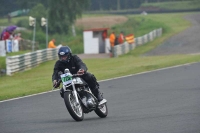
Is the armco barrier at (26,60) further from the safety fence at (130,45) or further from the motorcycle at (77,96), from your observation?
Answer: the motorcycle at (77,96)

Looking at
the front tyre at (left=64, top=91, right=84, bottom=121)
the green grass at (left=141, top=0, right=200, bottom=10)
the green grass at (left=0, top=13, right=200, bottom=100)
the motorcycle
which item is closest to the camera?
the front tyre at (left=64, top=91, right=84, bottom=121)

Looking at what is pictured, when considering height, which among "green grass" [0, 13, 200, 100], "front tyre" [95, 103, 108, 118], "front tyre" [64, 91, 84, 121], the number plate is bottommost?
"green grass" [0, 13, 200, 100]

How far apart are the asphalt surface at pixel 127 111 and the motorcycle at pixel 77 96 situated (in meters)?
0.22

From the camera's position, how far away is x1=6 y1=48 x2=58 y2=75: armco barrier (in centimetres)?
2917

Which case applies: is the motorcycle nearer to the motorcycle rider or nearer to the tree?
the motorcycle rider

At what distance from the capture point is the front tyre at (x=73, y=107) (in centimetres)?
1091

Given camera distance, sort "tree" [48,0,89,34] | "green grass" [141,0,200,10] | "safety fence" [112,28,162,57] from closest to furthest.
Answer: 1. "safety fence" [112,28,162,57]
2. "tree" [48,0,89,34]
3. "green grass" [141,0,200,10]

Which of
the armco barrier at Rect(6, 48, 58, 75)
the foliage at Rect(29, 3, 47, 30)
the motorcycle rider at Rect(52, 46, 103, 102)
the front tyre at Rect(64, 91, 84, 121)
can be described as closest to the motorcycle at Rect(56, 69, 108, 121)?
the front tyre at Rect(64, 91, 84, 121)

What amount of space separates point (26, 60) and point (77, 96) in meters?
20.6

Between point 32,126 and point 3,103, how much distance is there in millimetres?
5490

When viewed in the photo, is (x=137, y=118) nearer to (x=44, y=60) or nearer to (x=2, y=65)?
(x=2, y=65)

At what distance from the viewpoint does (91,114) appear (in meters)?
13.0

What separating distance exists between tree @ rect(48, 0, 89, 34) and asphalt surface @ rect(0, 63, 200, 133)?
5562cm

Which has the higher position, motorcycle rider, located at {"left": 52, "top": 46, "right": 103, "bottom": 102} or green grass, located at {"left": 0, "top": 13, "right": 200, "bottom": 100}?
motorcycle rider, located at {"left": 52, "top": 46, "right": 103, "bottom": 102}
